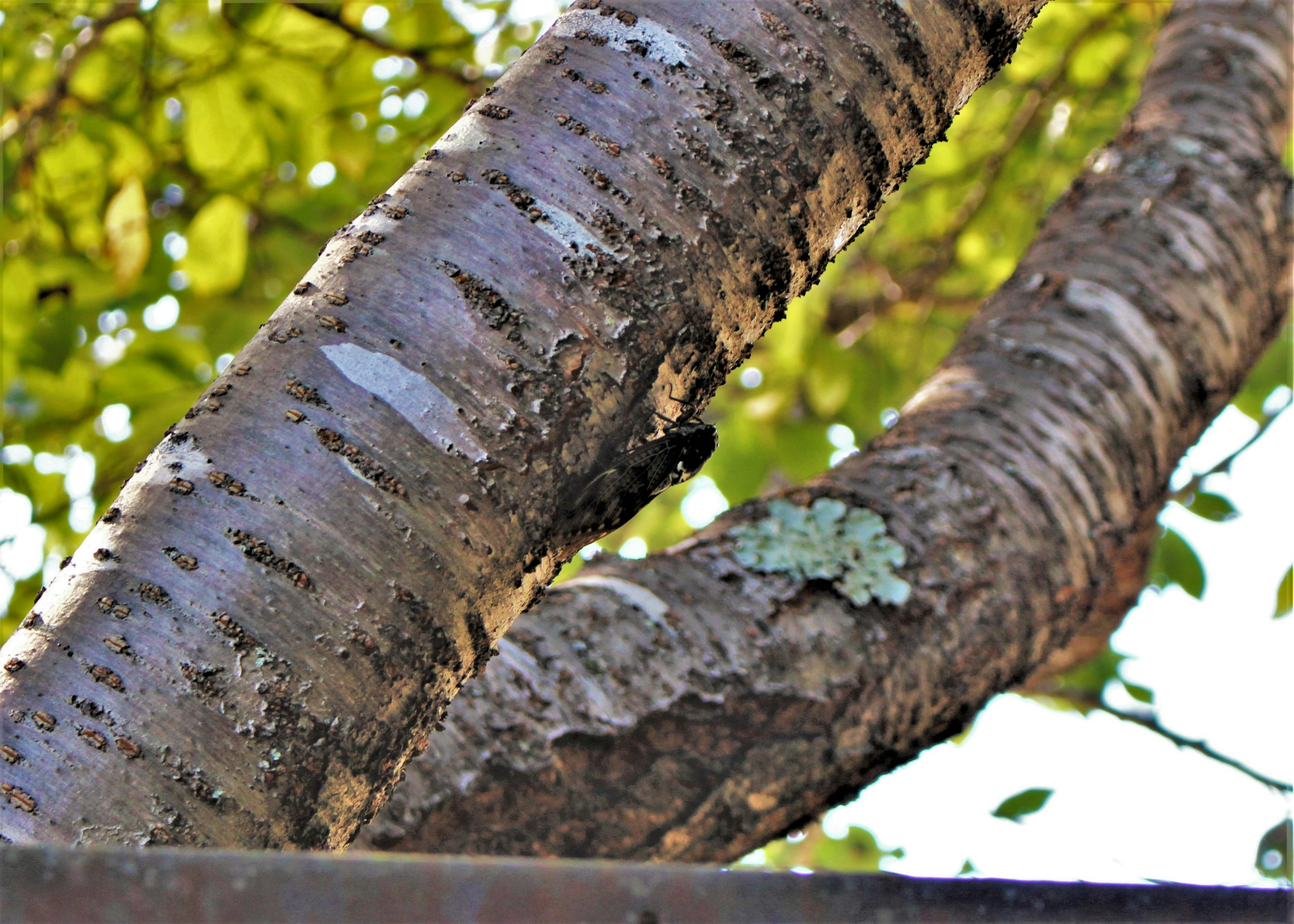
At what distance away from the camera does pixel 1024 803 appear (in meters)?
2.02

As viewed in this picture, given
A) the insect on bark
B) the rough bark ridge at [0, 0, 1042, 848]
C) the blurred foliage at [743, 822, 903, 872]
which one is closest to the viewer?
the rough bark ridge at [0, 0, 1042, 848]

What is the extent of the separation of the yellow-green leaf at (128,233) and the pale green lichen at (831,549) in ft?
4.17

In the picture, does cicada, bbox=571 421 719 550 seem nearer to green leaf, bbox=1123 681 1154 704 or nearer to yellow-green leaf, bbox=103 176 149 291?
yellow-green leaf, bbox=103 176 149 291

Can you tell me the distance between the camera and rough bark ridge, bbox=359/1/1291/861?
1076mm

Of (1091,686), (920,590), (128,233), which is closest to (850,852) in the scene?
(1091,686)

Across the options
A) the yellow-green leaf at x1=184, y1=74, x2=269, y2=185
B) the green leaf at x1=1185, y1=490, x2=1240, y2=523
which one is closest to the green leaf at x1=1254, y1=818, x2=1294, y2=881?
the green leaf at x1=1185, y1=490, x2=1240, y2=523

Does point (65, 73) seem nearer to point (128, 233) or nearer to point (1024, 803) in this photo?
point (128, 233)

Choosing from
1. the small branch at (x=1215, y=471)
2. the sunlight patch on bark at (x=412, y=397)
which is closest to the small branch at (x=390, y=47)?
the sunlight patch on bark at (x=412, y=397)

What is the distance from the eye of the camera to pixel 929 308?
2859 millimetres

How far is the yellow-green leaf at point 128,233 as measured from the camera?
1.66 m

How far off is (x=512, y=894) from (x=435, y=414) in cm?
35

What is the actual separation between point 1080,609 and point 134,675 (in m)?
1.32

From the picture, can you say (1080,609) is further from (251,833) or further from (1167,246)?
(251,833)

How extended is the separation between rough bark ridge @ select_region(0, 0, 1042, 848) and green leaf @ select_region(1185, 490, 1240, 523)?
66.9 inches
